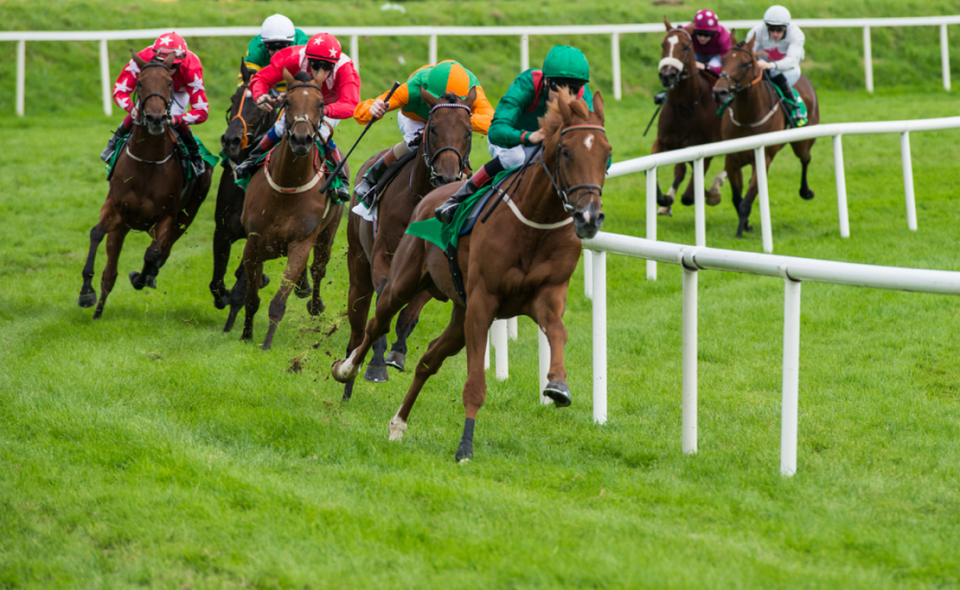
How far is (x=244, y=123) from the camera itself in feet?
27.9

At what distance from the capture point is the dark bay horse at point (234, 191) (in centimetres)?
840

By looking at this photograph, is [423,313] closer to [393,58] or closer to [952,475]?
[952,475]

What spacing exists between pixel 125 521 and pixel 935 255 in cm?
733

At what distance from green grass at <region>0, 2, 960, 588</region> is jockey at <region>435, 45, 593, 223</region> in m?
1.34

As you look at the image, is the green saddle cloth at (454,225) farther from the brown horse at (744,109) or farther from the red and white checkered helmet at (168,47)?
the brown horse at (744,109)

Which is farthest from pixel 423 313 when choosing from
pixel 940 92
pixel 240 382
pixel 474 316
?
pixel 940 92

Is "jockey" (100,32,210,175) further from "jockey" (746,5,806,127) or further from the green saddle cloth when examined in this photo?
"jockey" (746,5,806,127)

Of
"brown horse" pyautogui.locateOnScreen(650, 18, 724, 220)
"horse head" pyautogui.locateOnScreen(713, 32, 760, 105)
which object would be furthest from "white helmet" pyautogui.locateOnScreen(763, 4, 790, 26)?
"brown horse" pyautogui.locateOnScreen(650, 18, 724, 220)

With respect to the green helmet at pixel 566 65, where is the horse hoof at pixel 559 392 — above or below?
below

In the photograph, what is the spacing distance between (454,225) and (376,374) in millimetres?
1834

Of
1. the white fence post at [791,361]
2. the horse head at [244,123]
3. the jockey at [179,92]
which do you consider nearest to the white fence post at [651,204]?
the horse head at [244,123]

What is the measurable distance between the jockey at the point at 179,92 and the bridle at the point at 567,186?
16.5 feet

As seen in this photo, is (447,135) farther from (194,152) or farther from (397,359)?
(194,152)

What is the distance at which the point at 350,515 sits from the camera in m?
3.99
